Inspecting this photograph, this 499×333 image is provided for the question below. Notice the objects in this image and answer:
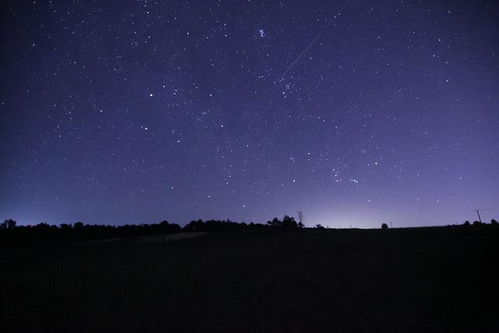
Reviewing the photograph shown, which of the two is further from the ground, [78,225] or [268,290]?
[78,225]

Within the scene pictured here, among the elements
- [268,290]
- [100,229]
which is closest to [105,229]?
[100,229]

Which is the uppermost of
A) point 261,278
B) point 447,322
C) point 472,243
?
point 472,243

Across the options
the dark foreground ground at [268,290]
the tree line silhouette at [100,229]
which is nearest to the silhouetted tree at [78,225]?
the tree line silhouette at [100,229]

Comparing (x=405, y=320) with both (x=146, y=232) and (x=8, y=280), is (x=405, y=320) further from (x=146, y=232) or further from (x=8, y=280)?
(x=146, y=232)

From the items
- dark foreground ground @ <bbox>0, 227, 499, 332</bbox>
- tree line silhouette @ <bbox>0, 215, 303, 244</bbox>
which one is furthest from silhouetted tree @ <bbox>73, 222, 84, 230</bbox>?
dark foreground ground @ <bbox>0, 227, 499, 332</bbox>

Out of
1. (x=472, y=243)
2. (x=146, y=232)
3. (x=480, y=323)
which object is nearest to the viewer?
(x=480, y=323)

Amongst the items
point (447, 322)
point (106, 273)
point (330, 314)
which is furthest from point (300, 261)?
point (106, 273)

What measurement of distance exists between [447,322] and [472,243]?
18.4 m

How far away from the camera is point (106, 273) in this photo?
85.3 ft

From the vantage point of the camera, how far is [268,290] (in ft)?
66.8

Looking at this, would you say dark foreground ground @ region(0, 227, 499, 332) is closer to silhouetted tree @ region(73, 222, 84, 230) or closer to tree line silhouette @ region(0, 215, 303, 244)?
tree line silhouette @ region(0, 215, 303, 244)

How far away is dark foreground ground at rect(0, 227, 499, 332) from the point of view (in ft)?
50.7

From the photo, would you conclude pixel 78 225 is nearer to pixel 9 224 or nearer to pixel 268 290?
pixel 9 224

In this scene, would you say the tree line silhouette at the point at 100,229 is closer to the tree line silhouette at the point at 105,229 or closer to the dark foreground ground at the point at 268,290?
the tree line silhouette at the point at 105,229
